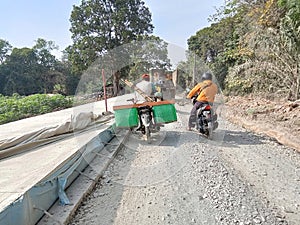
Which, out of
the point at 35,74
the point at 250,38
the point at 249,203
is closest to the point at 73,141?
the point at 249,203

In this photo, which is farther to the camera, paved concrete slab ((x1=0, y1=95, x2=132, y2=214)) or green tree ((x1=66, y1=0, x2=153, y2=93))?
green tree ((x1=66, y1=0, x2=153, y2=93))

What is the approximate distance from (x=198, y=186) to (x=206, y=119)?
2218 mm

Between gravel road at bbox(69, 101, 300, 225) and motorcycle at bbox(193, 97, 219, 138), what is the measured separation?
43 cm

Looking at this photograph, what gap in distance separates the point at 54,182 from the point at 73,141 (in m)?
1.90

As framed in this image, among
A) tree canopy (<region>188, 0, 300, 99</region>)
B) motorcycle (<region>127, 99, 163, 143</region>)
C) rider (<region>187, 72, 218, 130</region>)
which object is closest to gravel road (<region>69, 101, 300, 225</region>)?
motorcycle (<region>127, 99, 163, 143</region>)

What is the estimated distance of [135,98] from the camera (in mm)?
5258

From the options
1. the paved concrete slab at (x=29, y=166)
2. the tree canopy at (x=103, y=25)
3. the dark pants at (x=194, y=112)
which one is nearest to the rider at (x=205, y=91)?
the dark pants at (x=194, y=112)

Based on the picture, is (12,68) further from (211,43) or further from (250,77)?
(250,77)

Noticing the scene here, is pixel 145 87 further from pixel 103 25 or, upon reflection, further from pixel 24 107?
pixel 103 25

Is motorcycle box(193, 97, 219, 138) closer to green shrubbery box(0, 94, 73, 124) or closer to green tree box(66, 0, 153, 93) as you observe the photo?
green shrubbery box(0, 94, 73, 124)

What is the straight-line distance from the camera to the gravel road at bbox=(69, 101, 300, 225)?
2121 millimetres

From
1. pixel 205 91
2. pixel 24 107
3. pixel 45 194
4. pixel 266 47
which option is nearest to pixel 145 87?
pixel 205 91

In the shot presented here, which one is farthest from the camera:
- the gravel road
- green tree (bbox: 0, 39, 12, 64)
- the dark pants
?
green tree (bbox: 0, 39, 12, 64)

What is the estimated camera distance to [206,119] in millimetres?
4723
